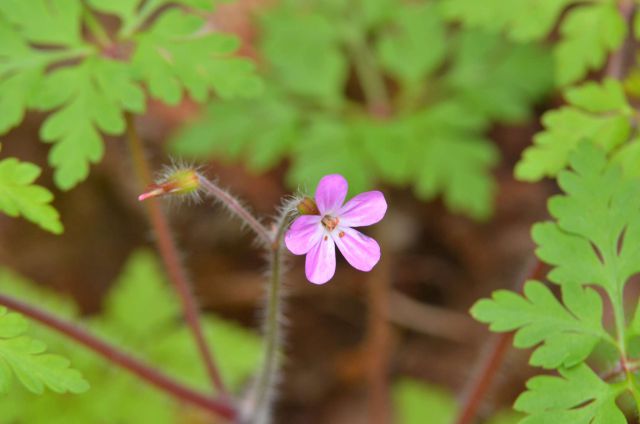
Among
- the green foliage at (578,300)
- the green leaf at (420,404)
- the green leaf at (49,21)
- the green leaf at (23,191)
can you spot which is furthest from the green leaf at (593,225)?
the green leaf at (420,404)

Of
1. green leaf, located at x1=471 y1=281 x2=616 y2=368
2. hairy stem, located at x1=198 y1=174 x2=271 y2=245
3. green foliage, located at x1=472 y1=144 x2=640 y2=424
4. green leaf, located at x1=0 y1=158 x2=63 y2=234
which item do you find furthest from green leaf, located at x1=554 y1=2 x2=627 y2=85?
green leaf, located at x1=0 y1=158 x2=63 y2=234

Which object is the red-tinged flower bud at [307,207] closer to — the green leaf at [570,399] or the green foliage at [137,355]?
the green leaf at [570,399]

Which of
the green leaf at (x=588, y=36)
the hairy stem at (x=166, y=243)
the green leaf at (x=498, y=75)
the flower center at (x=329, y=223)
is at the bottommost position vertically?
the flower center at (x=329, y=223)

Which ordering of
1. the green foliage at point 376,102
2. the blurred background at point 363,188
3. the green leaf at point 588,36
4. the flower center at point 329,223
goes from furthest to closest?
the blurred background at point 363,188, the green foliage at point 376,102, the green leaf at point 588,36, the flower center at point 329,223

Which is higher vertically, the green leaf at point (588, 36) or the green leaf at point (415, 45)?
the green leaf at point (415, 45)

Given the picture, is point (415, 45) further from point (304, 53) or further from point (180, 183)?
point (180, 183)

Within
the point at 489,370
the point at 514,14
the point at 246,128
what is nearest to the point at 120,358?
the point at 489,370

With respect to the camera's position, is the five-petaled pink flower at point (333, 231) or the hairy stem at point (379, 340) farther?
the hairy stem at point (379, 340)
